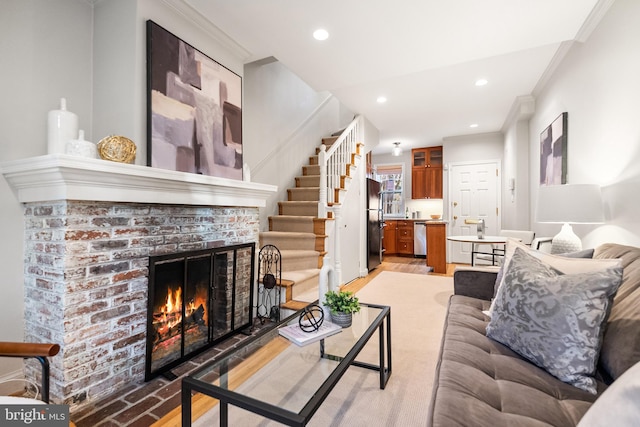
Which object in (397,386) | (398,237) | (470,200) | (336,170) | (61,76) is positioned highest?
(61,76)

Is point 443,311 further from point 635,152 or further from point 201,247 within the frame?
point 201,247

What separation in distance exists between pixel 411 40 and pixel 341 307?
233cm

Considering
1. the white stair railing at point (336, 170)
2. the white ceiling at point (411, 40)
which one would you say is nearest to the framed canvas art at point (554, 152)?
the white ceiling at point (411, 40)

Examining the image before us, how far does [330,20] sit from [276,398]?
8.31 ft

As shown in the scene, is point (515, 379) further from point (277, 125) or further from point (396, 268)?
point (396, 268)

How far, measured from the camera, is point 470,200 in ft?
20.4

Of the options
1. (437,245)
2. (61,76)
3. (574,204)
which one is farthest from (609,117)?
(61,76)

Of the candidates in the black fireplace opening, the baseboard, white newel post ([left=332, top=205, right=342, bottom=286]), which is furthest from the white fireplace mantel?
white newel post ([left=332, top=205, right=342, bottom=286])

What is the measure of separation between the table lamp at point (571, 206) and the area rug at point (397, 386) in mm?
1272

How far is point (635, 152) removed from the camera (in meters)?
1.85

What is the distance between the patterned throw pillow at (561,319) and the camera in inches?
44.5

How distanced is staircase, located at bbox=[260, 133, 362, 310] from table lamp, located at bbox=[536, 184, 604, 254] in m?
2.15

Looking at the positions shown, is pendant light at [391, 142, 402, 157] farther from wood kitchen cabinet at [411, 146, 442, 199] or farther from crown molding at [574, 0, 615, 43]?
crown molding at [574, 0, 615, 43]

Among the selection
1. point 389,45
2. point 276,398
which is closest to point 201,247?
point 276,398
